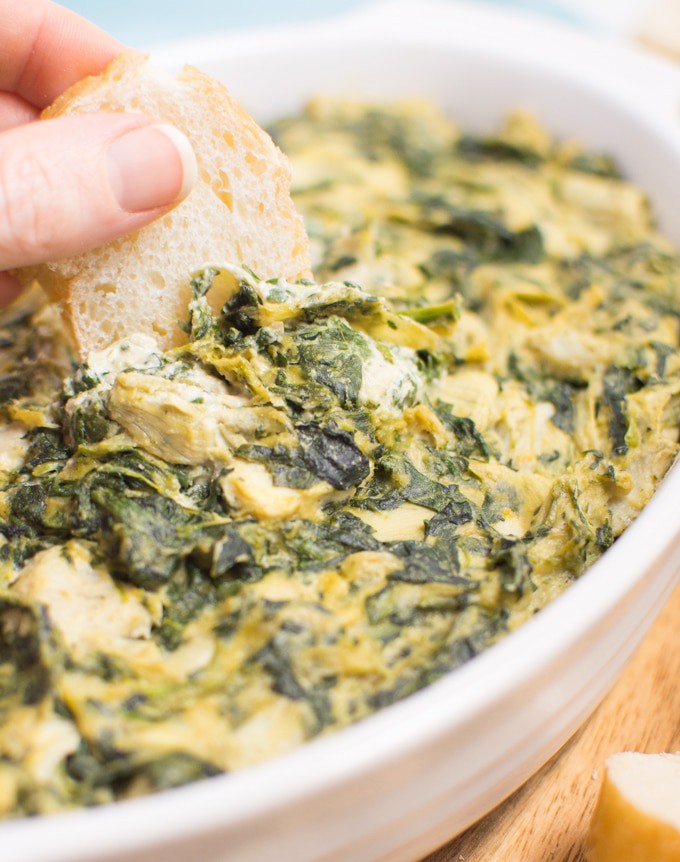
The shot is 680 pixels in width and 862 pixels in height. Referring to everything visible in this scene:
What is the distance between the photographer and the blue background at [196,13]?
765cm

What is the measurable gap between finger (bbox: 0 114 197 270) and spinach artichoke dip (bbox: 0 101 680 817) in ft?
1.24

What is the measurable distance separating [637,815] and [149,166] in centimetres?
184

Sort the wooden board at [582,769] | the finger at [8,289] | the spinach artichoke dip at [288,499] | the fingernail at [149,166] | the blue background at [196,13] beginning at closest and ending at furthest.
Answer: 1. the spinach artichoke dip at [288,499]
2. the fingernail at [149,166]
3. the wooden board at [582,769]
4. the finger at [8,289]
5. the blue background at [196,13]

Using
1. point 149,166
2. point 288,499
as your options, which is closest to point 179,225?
point 149,166

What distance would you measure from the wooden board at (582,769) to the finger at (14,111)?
8.75 ft

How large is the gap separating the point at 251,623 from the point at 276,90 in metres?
3.36

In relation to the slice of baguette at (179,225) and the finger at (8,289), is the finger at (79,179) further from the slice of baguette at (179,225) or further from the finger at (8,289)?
the finger at (8,289)

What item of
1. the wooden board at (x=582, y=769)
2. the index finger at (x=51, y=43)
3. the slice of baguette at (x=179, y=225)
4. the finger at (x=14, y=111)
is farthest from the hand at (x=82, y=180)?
the wooden board at (x=582, y=769)

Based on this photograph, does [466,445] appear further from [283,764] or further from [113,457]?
[283,764]

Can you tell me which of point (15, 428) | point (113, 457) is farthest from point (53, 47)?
point (113, 457)

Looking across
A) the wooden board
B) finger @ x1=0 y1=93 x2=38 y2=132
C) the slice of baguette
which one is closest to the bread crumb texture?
the wooden board

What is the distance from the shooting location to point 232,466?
6.82ft

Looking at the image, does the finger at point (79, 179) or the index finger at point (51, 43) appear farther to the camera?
the index finger at point (51, 43)

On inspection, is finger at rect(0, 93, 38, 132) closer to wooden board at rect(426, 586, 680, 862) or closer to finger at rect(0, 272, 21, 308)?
finger at rect(0, 272, 21, 308)
